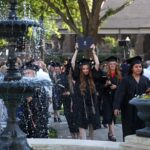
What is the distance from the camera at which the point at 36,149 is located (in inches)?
316

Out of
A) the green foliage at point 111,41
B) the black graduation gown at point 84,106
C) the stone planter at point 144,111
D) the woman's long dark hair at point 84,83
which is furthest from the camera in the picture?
the green foliage at point 111,41

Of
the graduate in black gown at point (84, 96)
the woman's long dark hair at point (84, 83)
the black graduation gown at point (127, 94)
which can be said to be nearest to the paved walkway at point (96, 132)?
the graduate in black gown at point (84, 96)

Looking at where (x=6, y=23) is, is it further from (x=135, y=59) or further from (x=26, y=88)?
(x=135, y=59)

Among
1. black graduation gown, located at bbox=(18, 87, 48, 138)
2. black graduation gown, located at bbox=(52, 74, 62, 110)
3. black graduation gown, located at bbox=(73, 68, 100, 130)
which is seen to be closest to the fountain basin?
black graduation gown, located at bbox=(18, 87, 48, 138)

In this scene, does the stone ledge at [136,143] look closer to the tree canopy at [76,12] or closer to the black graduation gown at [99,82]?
the black graduation gown at [99,82]

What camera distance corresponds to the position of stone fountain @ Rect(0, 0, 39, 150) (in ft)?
22.9

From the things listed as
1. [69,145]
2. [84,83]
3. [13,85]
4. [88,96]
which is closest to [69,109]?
[88,96]

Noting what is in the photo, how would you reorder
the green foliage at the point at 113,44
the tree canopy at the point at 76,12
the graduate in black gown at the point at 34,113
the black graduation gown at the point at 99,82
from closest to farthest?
1. the graduate in black gown at the point at 34,113
2. the black graduation gown at the point at 99,82
3. the tree canopy at the point at 76,12
4. the green foliage at the point at 113,44

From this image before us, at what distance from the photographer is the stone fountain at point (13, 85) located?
6.97 m

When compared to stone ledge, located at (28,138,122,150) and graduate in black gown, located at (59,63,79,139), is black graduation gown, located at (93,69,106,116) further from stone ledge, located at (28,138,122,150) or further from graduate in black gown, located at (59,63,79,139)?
stone ledge, located at (28,138,122,150)

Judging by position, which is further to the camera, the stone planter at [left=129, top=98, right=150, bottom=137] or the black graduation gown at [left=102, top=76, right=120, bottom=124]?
the black graduation gown at [left=102, top=76, right=120, bottom=124]

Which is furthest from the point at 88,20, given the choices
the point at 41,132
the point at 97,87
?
the point at 41,132

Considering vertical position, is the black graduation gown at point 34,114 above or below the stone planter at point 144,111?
below

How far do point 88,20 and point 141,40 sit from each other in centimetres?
2802
